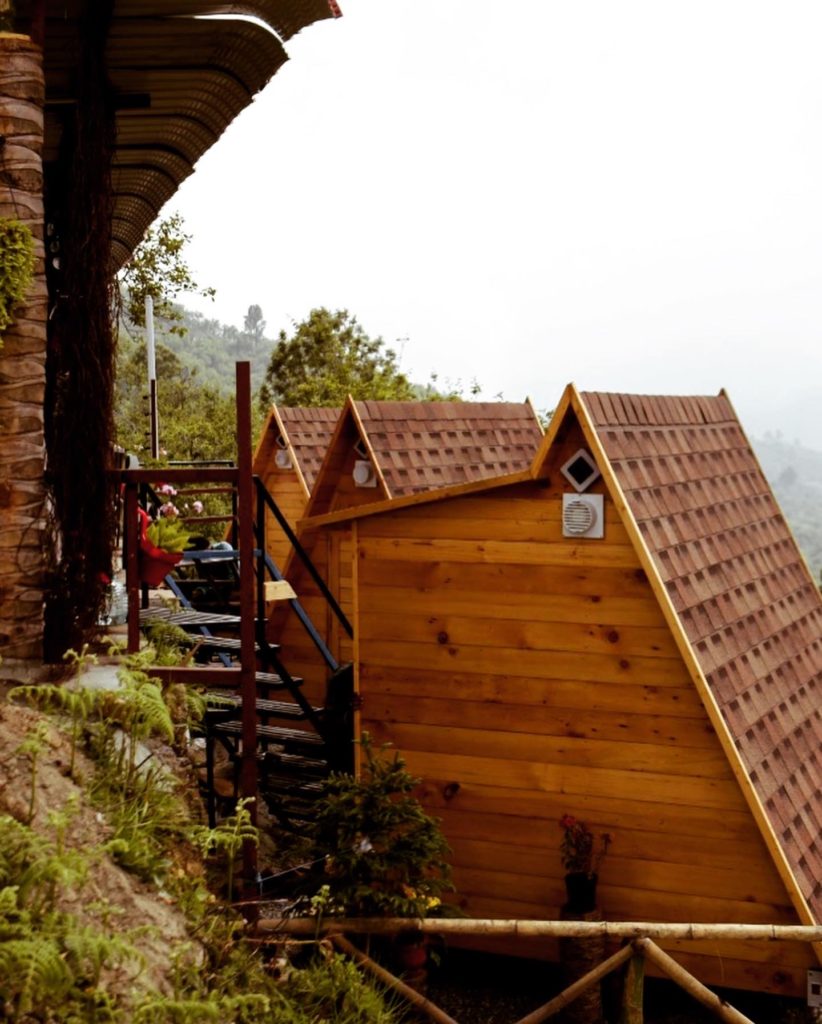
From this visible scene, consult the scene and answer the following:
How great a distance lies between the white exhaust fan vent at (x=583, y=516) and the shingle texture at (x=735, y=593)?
0.21 metres

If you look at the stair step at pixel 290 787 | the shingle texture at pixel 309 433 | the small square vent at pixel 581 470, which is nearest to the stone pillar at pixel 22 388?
the small square vent at pixel 581 470

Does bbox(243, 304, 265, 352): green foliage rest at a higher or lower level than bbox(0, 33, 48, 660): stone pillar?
higher

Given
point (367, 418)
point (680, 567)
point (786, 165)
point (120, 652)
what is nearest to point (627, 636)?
point (680, 567)

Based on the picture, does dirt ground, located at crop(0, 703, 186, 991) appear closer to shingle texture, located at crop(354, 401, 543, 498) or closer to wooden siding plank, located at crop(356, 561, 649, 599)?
wooden siding plank, located at crop(356, 561, 649, 599)

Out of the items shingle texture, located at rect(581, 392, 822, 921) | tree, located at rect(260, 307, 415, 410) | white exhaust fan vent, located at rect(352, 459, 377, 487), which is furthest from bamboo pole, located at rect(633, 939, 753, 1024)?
tree, located at rect(260, 307, 415, 410)

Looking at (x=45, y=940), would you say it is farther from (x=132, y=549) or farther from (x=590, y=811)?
(x=590, y=811)

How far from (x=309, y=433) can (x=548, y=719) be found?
8512mm

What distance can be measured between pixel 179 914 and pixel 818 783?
4.80 metres

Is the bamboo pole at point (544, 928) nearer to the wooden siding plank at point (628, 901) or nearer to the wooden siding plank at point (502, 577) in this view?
the wooden siding plank at point (628, 901)

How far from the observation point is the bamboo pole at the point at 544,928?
6301 mm

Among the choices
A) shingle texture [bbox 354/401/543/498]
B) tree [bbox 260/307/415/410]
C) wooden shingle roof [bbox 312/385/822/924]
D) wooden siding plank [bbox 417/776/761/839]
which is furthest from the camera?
tree [bbox 260/307/415/410]

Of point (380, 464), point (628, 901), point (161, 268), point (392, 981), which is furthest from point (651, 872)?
point (161, 268)

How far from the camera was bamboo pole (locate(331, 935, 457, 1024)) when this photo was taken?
636 centimetres

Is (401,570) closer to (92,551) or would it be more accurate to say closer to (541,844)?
(541,844)
